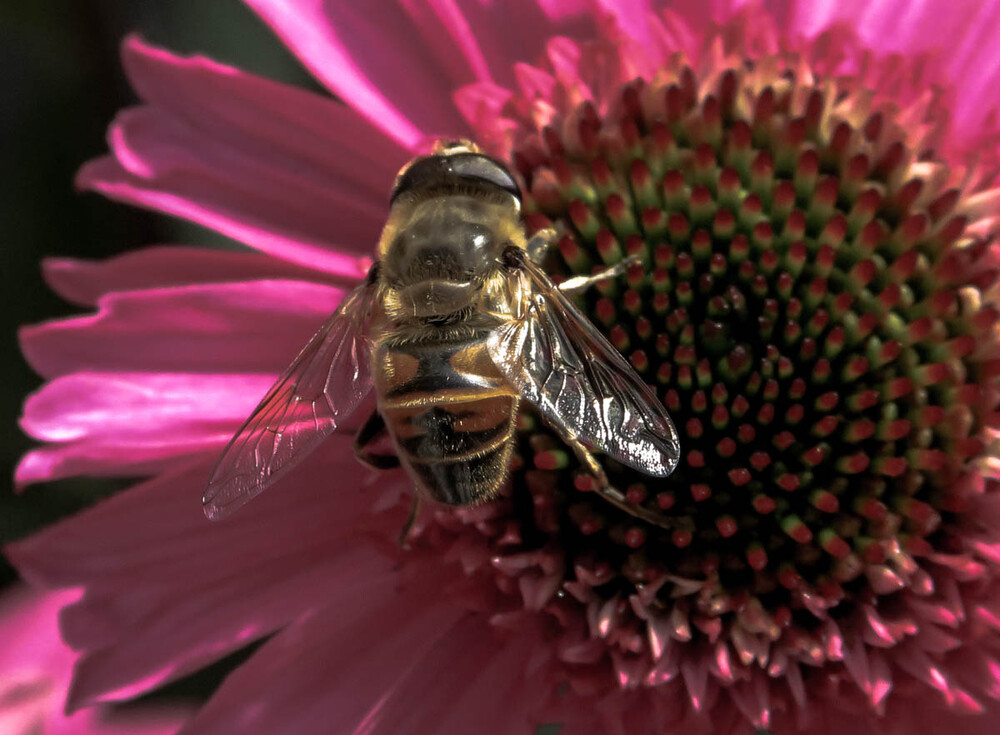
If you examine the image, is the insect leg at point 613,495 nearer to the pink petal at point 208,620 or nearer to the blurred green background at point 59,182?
the pink petal at point 208,620

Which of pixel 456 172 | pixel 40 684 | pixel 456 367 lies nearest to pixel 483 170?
pixel 456 172

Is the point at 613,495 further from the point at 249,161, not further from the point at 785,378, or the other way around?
the point at 249,161

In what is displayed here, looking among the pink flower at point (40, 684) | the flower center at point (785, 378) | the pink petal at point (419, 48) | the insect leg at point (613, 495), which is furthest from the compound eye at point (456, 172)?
the pink flower at point (40, 684)

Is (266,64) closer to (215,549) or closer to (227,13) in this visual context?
(227,13)

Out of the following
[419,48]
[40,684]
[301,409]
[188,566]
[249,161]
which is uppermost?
[419,48]

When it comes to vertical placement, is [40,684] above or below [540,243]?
below

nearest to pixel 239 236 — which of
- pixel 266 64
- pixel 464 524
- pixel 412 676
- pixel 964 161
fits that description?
pixel 464 524
